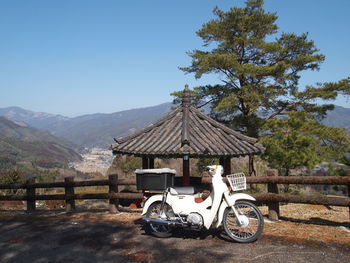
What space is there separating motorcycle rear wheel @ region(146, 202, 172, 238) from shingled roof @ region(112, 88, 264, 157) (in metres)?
1.37

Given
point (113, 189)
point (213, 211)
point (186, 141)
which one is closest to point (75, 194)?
point (113, 189)

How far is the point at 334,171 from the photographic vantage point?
11344mm

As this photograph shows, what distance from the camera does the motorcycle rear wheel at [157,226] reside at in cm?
711

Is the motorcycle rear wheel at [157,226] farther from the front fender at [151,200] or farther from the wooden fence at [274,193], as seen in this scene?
the wooden fence at [274,193]

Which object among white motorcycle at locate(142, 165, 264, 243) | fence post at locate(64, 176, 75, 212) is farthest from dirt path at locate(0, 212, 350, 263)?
fence post at locate(64, 176, 75, 212)

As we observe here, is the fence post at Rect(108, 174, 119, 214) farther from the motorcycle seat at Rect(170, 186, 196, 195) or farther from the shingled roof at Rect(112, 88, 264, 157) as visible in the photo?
the motorcycle seat at Rect(170, 186, 196, 195)

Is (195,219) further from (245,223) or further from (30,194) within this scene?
(30,194)

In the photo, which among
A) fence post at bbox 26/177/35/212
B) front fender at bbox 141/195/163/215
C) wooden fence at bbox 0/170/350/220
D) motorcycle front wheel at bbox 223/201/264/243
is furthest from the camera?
fence post at bbox 26/177/35/212

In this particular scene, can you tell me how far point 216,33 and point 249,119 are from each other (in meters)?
4.66

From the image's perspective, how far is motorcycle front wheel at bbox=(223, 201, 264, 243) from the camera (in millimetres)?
6422

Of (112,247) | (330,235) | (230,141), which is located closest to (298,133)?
(230,141)

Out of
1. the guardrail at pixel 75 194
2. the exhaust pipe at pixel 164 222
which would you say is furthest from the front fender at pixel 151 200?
the guardrail at pixel 75 194

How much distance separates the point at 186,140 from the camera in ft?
26.7

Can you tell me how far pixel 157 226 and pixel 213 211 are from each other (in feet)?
4.58
